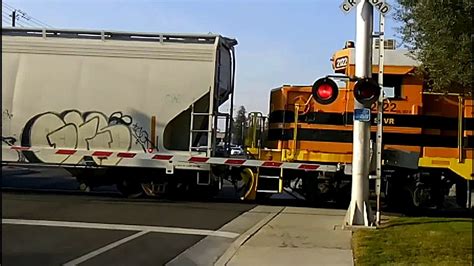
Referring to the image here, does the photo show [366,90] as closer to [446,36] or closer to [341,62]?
[446,36]

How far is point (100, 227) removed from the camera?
41.4 feet

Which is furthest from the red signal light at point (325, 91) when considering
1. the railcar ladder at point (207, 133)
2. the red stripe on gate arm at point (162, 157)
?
the red stripe on gate arm at point (162, 157)

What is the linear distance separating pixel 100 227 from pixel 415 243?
18.0 ft

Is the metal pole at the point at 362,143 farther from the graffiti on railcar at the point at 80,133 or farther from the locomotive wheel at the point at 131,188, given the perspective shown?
the locomotive wheel at the point at 131,188

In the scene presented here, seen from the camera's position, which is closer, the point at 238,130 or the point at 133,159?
the point at 133,159

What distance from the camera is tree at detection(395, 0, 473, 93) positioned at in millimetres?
10938

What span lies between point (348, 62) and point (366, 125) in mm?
4336

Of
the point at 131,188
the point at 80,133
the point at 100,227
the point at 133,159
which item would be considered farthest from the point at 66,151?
the point at 100,227

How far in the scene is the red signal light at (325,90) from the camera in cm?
1199

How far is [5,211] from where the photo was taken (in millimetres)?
14484

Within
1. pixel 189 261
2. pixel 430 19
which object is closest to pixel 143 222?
pixel 189 261

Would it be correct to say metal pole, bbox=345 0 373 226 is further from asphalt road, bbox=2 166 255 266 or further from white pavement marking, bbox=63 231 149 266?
white pavement marking, bbox=63 231 149 266

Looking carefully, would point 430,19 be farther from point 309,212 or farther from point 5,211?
point 5,211

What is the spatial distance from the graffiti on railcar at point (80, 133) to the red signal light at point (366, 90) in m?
6.91
